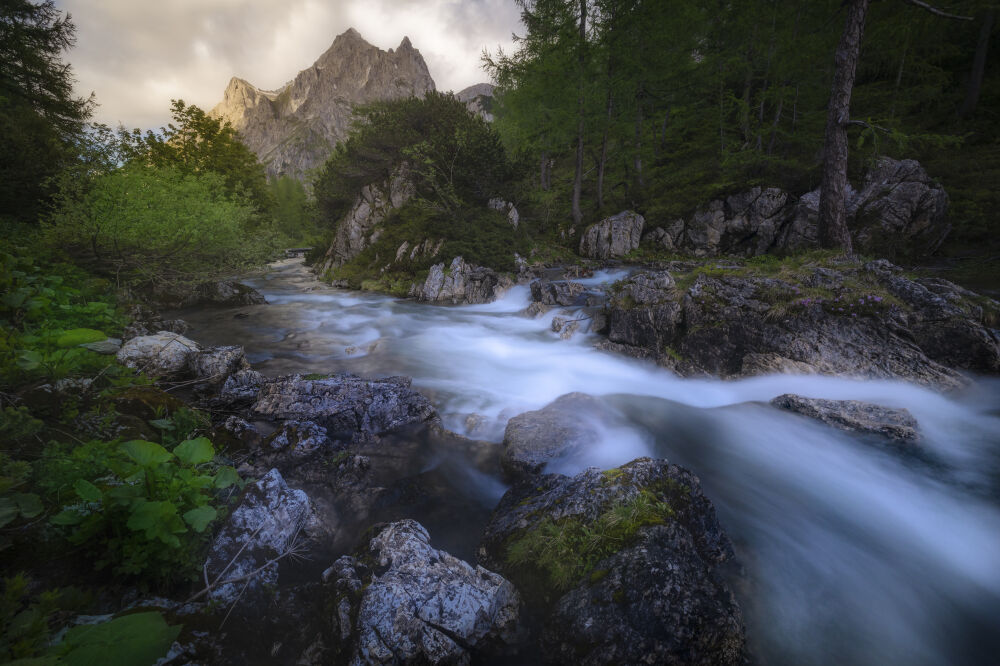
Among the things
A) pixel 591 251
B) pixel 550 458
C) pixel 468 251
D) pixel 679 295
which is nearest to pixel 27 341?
pixel 550 458

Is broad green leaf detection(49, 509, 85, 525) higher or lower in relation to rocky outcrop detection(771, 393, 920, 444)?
higher

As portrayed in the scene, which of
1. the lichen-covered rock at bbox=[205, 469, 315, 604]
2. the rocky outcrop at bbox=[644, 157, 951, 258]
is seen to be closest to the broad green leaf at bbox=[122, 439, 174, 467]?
the lichen-covered rock at bbox=[205, 469, 315, 604]

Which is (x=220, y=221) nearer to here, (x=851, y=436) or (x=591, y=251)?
(x=851, y=436)

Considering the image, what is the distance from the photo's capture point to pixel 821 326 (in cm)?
684

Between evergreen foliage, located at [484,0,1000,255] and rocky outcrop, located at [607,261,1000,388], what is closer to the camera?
rocky outcrop, located at [607,261,1000,388]

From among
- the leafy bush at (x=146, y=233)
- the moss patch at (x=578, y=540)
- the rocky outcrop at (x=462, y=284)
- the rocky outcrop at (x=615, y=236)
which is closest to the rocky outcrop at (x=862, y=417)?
the moss patch at (x=578, y=540)

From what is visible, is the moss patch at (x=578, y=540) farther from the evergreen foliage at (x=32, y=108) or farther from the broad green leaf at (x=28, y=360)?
the evergreen foliage at (x=32, y=108)

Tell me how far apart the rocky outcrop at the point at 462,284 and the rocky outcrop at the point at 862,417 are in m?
12.2

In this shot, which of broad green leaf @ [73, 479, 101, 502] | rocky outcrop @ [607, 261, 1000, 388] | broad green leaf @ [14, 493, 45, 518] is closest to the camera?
broad green leaf @ [14, 493, 45, 518]

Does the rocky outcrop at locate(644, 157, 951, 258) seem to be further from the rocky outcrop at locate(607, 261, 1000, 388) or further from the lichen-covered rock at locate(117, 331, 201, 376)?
the lichen-covered rock at locate(117, 331, 201, 376)

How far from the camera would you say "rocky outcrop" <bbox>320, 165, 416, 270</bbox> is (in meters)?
23.2

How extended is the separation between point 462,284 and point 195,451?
581 inches

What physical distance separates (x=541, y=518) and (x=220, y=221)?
40.4ft

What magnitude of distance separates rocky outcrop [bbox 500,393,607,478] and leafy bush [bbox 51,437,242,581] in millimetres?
3615
